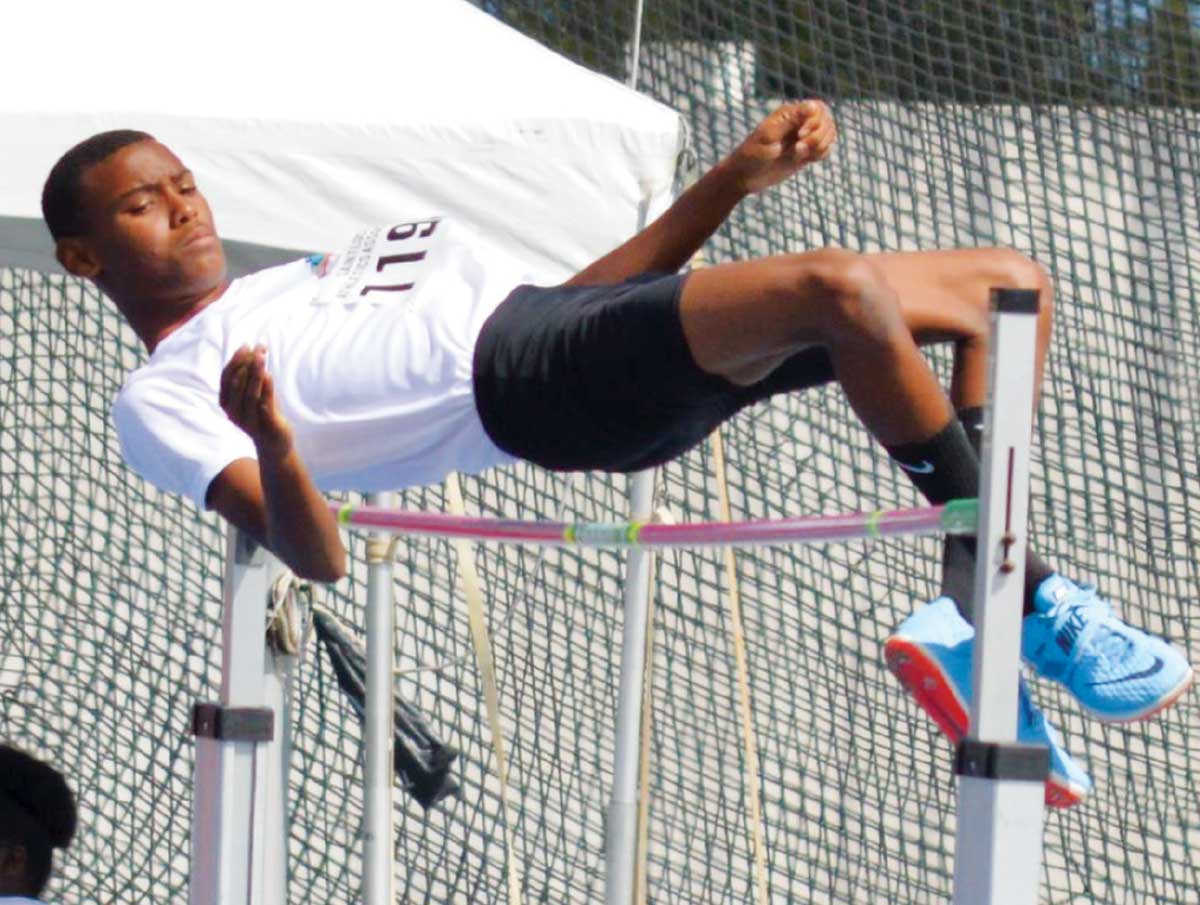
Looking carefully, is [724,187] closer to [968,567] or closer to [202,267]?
[968,567]

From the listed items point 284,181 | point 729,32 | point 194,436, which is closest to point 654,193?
point 284,181

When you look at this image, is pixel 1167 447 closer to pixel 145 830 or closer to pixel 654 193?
pixel 654 193

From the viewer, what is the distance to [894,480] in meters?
4.95

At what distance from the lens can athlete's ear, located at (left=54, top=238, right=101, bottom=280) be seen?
2680 mm

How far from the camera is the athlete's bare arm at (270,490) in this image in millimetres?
2217

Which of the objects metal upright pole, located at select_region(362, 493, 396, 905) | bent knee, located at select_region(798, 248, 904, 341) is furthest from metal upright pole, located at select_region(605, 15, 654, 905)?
bent knee, located at select_region(798, 248, 904, 341)

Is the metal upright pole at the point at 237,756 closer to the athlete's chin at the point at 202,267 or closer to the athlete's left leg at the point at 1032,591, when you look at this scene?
the athlete's chin at the point at 202,267

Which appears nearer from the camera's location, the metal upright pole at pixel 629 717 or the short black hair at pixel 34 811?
the short black hair at pixel 34 811

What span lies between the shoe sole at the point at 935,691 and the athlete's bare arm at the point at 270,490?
2.08ft

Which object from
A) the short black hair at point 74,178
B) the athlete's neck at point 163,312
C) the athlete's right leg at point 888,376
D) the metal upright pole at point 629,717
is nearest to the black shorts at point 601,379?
the athlete's right leg at point 888,376

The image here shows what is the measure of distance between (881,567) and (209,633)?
1.82 metres

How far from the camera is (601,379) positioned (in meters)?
2.30

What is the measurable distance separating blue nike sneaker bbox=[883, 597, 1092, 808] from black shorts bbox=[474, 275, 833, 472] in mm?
309

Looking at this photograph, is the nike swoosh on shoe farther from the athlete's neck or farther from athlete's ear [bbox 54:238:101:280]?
athlete's ear [bbox 54:238:101:280]
